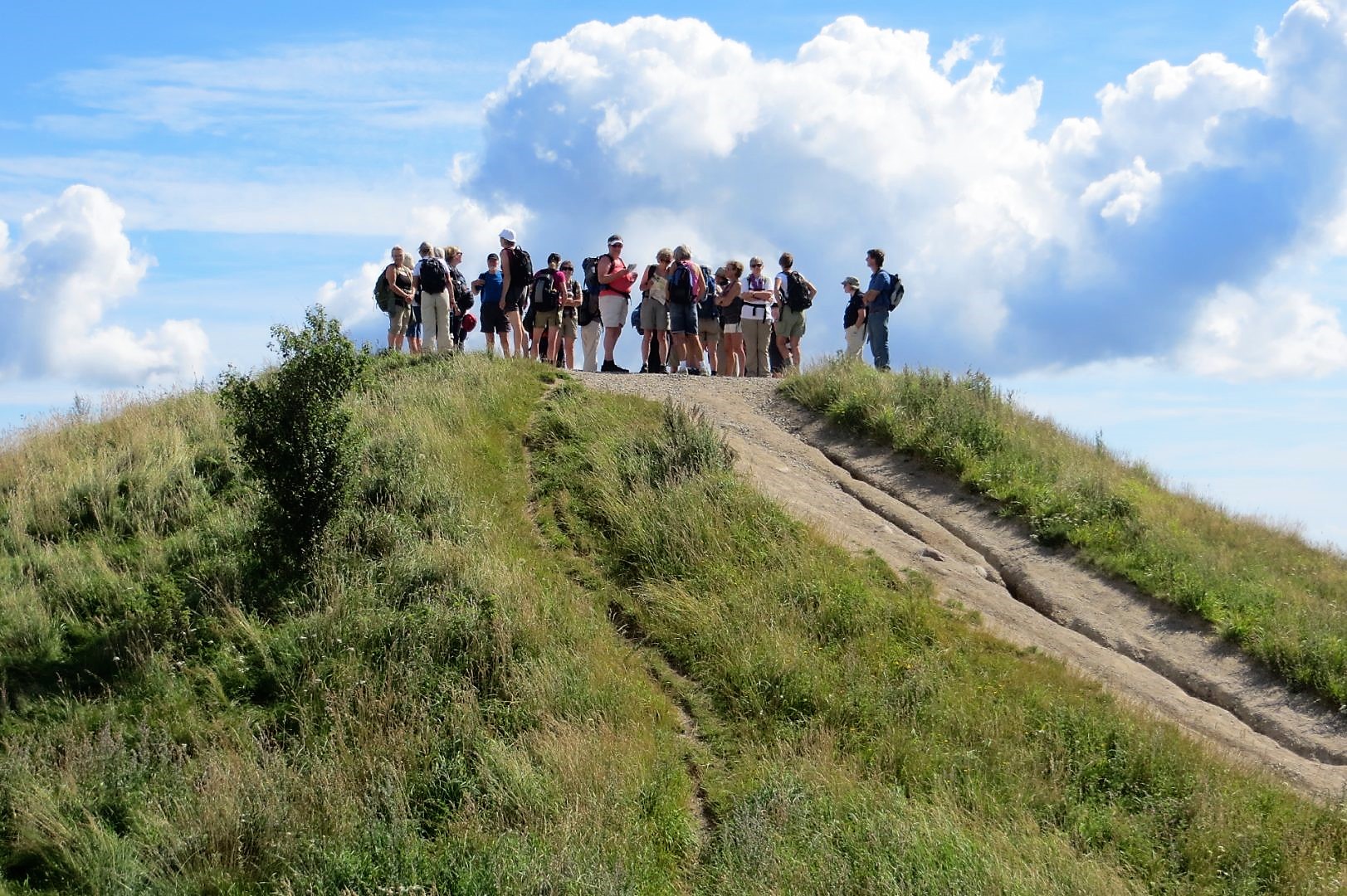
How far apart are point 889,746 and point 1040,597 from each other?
529cm

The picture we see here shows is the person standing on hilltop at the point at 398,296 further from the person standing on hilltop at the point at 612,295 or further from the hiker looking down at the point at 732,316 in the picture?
the hiker looking down at the point at 732,316

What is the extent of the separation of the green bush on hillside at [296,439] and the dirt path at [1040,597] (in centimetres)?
516

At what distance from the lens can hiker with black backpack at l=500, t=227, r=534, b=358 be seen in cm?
1978

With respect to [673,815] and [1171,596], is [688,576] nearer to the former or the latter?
[673,815]

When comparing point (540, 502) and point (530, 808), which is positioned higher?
point (540, 502)

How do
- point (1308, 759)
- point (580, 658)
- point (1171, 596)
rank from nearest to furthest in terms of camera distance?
point (580, 658) → point (1308, 759) → point (1171, 596)

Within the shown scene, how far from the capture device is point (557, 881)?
8383mm

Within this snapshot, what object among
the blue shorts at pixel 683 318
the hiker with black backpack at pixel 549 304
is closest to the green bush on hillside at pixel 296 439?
the hiker with black backpack at pixel 549 304

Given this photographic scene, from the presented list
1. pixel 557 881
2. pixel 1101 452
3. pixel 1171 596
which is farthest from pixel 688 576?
pixel 1101 452

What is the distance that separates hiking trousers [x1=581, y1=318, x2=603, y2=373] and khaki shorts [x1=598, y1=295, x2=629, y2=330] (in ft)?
2.69

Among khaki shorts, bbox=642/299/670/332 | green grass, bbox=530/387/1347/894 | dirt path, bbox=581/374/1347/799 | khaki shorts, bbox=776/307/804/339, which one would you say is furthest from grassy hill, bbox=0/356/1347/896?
khaki shorts, bbox=776/307/804/339

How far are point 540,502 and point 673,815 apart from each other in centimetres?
582

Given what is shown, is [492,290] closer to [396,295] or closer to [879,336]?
[396,295]

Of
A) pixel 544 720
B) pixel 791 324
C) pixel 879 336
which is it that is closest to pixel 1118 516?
pixel 879 336
